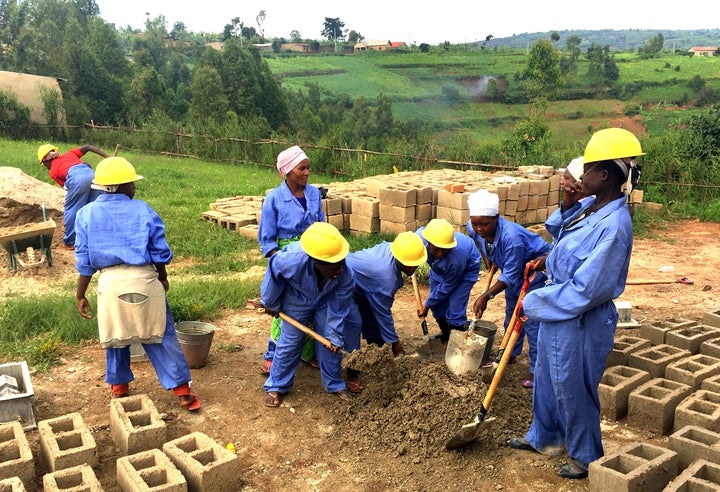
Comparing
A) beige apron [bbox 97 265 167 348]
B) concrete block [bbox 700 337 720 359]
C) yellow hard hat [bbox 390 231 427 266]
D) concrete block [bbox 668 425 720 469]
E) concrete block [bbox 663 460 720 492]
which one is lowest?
A: concrete block [bbox 700 337 720 359]

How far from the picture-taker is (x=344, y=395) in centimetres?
473

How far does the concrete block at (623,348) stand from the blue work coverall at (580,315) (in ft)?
4.93

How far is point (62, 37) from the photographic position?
49375mm

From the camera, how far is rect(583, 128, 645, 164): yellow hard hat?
326 cm

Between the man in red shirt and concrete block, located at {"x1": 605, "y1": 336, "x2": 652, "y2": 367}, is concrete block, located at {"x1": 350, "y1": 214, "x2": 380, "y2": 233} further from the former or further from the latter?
concrete block, located at {"x1": 605, "y1": 336, "x2": 652, "y2": 367}

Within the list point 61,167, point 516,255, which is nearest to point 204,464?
point 516,255

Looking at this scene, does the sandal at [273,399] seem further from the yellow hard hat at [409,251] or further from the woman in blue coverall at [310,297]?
the yellow hard hat at [409,251]

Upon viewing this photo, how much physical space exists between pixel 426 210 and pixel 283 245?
5021mm

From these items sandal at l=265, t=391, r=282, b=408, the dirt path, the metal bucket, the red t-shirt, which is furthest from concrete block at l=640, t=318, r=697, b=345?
the red t-shirt

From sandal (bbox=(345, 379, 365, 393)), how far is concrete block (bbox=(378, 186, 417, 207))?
15.8 feet

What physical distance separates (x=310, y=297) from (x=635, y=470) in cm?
237

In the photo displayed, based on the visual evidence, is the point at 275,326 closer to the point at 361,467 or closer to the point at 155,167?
the point at 361,467

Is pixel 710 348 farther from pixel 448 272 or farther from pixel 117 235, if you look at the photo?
pixel 117 235

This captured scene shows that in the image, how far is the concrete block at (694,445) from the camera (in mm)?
3514
